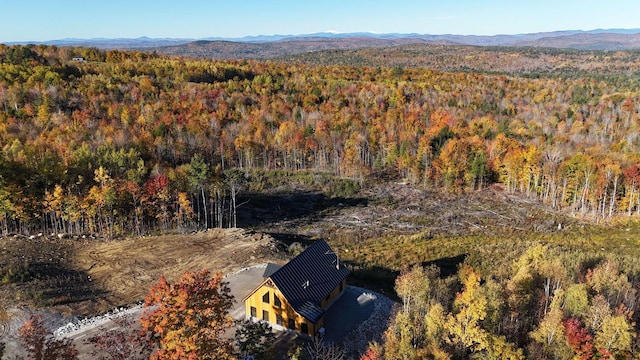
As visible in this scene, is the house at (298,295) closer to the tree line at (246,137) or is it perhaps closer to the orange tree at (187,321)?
the orange tree at (187,321)

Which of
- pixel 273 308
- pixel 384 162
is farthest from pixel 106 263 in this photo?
pixel 384 162

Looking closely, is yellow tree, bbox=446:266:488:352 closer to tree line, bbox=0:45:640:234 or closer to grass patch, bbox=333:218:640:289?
grass patch, bbox=333:218:640:289

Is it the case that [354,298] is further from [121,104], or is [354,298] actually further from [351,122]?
[121,104]

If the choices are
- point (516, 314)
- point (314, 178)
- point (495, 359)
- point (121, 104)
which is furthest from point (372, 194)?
point (121, 104)

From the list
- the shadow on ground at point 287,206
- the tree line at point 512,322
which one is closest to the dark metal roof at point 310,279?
the tree line at point 512,322

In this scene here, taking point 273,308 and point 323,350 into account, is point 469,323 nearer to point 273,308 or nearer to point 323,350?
point 323,350

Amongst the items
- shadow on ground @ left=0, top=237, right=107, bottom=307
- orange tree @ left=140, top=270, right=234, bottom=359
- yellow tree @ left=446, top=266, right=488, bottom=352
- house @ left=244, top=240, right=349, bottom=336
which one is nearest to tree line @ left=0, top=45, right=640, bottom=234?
shadow on ground @ left=0, top=237, right=107, bottom=307

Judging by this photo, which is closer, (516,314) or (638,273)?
(516,314)
